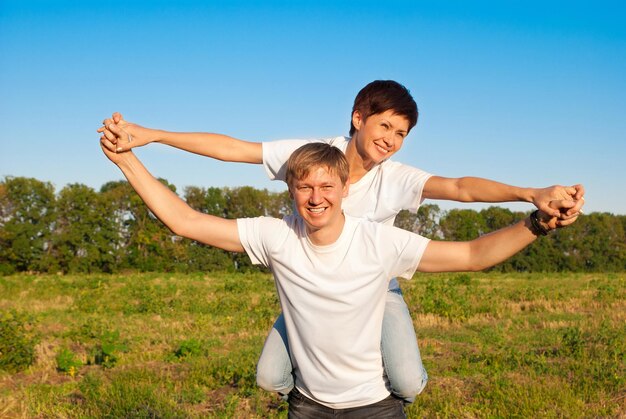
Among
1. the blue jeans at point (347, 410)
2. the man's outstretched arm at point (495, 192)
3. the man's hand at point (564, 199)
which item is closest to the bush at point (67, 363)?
the blue jeans at point (347, 410)

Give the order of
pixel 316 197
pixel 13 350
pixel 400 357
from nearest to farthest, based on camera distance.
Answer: pixel 316 197
pixel 400 357
pixel 13 350

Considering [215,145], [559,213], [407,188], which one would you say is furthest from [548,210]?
[215,145]

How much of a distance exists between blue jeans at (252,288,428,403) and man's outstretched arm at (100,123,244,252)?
0.69 m

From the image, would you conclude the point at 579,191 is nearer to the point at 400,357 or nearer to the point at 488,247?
the point at 488,247

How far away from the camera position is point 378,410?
120 inches

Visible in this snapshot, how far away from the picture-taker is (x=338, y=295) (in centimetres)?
289

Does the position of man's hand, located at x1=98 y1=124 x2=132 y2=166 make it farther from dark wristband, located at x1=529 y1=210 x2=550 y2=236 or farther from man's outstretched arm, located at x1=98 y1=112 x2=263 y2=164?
dark wristband, located at x1=529 y1=210 x2=550 y2=236

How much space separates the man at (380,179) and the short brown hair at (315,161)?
71 cm

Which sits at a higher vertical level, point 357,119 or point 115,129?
point 357,119

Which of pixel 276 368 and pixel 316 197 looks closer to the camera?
pixel 316 197

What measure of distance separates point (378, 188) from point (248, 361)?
392 cm

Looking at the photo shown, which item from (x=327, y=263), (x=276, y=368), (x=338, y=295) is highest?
(x=327, y=263)

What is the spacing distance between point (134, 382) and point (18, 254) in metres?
29.1

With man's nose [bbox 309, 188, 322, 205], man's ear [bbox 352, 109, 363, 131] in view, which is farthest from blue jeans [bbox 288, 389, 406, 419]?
man's ear [bbox 352, 109, 363, 131]
